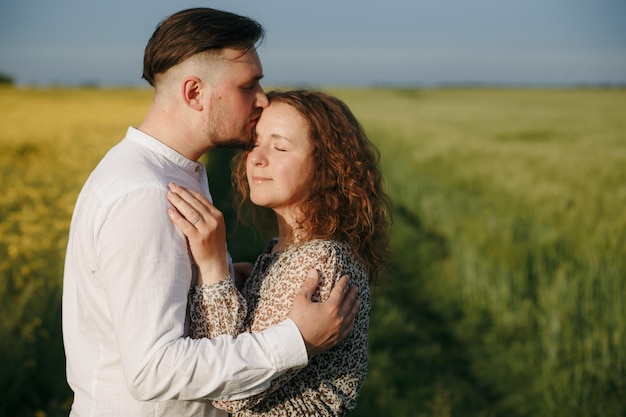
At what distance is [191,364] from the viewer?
182cm

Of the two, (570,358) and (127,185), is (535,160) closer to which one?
(570,358)

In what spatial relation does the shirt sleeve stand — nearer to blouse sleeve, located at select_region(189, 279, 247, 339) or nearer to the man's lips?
blouse sleeve, located at select_region(189, 279, 247, 339)

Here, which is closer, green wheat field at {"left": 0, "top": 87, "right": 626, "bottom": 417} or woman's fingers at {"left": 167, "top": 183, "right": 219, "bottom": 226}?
woman's fingers at {"left": 167, "top": 183, "right": 219, "bottom": 226}

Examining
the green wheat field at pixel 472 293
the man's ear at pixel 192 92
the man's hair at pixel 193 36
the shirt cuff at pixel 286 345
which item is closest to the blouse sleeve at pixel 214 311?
the shirt cuff at pixel 286 345

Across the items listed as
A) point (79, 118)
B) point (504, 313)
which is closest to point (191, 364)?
point (504, 313)

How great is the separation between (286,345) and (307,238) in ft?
1.68

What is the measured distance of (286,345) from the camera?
1.96 metres

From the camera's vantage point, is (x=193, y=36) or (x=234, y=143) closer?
(x=193, y=36)

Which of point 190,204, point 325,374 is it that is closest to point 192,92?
point 190,204

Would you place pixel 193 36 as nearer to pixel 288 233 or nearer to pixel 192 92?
pixel 192 92

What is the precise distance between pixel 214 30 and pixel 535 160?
10374 millimetres

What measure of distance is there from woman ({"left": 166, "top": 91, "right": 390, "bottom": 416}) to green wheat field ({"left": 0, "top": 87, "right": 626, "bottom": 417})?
699 millimetres

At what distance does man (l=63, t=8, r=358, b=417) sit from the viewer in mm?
1834

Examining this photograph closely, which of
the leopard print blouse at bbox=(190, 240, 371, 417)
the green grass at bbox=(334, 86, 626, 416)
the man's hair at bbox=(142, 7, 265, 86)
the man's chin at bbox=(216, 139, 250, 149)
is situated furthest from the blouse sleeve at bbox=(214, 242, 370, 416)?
the green grass at bbox=(334, 86, 626, 416)
